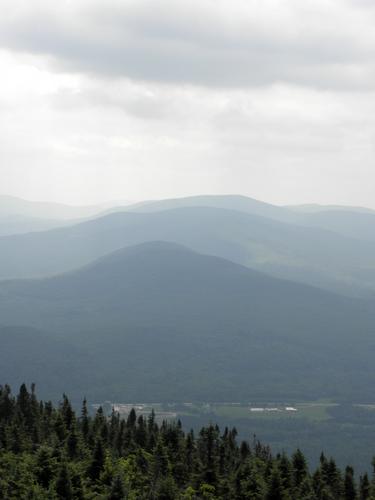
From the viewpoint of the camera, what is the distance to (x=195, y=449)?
12306cm

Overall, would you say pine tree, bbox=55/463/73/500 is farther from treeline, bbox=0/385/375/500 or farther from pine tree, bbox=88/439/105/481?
pine tree, bbox=88/439/105/481

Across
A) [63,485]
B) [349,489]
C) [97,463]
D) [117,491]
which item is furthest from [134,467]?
[63,485]

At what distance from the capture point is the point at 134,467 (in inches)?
4129

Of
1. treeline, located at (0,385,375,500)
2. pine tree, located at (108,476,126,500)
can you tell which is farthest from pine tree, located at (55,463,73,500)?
pine tree, located at (108,476,126,500)

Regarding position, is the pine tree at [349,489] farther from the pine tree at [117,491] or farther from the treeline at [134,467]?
the pine tree at [117,491]

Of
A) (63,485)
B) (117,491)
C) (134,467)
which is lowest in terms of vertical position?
(134,467)

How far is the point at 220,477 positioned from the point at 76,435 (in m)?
20.6

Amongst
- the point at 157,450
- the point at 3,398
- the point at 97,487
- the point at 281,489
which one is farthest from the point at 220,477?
the point at 3,398

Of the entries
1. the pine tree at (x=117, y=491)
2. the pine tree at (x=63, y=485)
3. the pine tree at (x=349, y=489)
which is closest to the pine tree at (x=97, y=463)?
the pine tree at (x=63, y=485)

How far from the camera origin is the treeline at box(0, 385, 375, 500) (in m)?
82.1

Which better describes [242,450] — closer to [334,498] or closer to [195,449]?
[195,449]

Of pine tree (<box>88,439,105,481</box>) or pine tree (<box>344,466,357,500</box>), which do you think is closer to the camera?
pine tree (<box>88,439,105,481</box>)

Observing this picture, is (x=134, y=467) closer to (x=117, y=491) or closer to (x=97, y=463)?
(x=97, y=463)

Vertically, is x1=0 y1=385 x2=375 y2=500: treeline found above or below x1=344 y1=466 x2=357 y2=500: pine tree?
above
